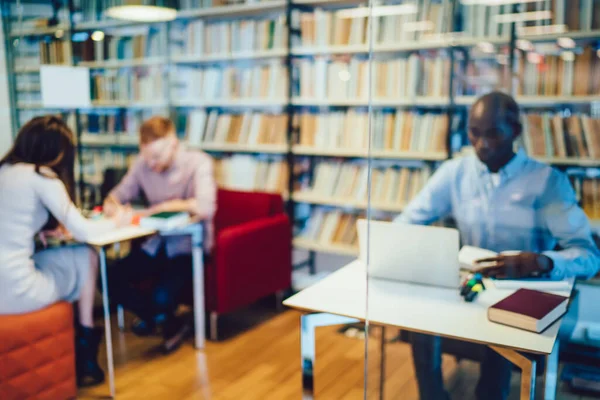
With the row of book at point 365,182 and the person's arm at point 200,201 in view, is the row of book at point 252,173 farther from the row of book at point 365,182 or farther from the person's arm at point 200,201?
the person's arm at point 200,201

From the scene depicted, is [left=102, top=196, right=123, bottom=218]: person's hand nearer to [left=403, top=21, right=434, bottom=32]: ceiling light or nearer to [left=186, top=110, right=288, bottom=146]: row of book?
[left=186, top=110, right=288, bottom=146]: row of book

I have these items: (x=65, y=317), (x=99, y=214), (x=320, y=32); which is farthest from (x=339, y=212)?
(x=65, y=317)

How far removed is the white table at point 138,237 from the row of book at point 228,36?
144 cm

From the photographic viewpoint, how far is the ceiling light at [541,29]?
8.96 ft

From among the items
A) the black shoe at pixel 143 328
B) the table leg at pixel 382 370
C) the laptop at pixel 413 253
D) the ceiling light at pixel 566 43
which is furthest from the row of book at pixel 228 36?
the laptop at pixel 413 253

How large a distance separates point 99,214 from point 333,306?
1.56m

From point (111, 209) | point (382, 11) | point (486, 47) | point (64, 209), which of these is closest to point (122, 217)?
point (111, 209)

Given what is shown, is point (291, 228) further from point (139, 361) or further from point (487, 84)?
point (487, 84)

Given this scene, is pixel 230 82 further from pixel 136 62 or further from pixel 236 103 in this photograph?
pixel 136 62

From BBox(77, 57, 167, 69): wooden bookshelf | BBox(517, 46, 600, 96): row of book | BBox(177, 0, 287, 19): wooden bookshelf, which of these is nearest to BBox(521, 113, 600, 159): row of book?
BBox(517, 46, 600, 96): row of book

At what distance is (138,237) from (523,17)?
2.22 m

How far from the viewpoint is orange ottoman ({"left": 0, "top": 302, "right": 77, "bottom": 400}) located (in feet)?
6.86

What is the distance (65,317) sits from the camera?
89.3 inches

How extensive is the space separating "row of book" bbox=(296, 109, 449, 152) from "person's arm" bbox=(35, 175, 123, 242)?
5.19 ft
